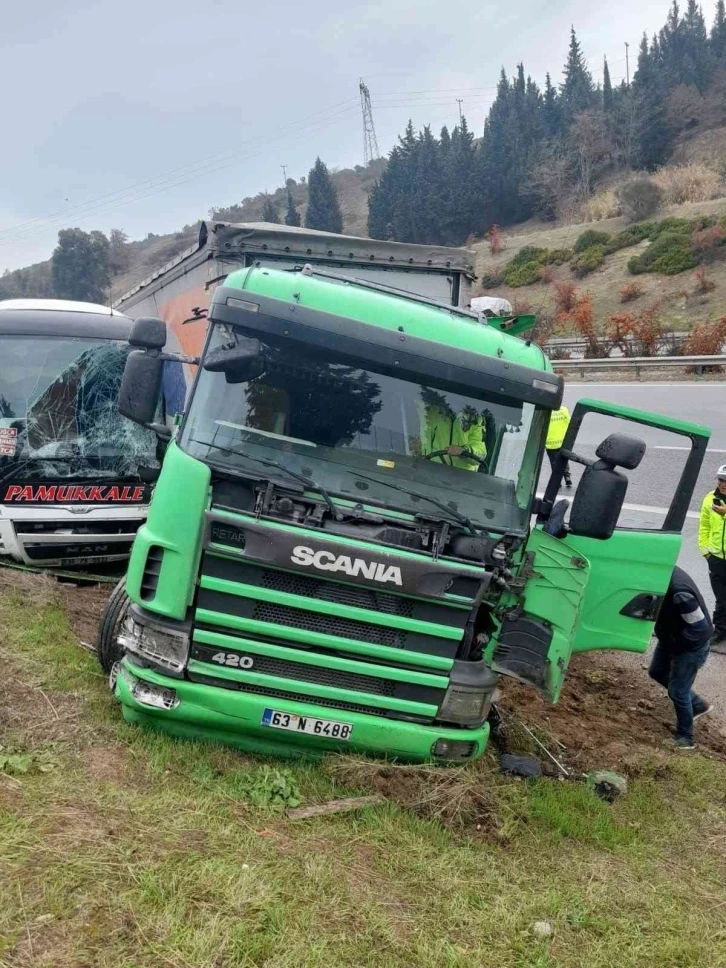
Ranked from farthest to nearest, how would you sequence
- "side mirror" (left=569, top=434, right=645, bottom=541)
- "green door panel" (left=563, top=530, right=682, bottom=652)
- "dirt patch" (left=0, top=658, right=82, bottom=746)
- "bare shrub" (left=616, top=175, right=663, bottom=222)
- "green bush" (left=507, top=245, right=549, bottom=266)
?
"bare shrub" (left=616, top=175, right=663, bottom=222)
"green bush" (left=507, top=245, right=549, bottom=266)
"green door panel" (left=563, top=530, right=682, bottom=652)
"side mirror" (left=569, top=434, right=645, bottom=541)
"dirt patch" (left=0, top=658, right=82, bottom=746)

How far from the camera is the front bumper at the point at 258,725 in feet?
12.8

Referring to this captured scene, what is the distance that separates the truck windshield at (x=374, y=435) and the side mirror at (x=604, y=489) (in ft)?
0.91

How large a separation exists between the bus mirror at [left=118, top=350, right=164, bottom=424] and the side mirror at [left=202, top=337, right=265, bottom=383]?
1.39 feet

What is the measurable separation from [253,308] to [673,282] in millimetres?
33135

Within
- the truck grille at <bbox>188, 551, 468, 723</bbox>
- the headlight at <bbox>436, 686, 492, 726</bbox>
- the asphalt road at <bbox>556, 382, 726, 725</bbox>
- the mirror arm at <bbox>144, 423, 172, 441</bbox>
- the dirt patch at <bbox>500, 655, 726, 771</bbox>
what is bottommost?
the dirt patch at <bbox>500, 655, 726, 771</bbox>

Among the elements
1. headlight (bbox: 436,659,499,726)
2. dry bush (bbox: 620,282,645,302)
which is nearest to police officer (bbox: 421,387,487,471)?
headlight (bbox: 436,659,499,726)

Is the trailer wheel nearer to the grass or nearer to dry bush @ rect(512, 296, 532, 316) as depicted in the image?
the grass

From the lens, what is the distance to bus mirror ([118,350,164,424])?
4.38 m

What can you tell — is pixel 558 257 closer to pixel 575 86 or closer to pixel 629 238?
pixel 629 238

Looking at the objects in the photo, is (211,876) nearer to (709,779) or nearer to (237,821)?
(237,821)

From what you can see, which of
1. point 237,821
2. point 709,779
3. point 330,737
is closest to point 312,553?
point 330,737

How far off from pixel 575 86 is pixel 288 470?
3387 inches

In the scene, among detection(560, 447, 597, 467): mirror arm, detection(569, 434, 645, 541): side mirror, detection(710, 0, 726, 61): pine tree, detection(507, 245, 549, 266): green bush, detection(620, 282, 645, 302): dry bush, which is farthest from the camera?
detection(710, 0, 726, 61): pine tree

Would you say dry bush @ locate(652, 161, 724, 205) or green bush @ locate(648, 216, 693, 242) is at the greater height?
dry bush @ locate(652, 161, 724, 205)
